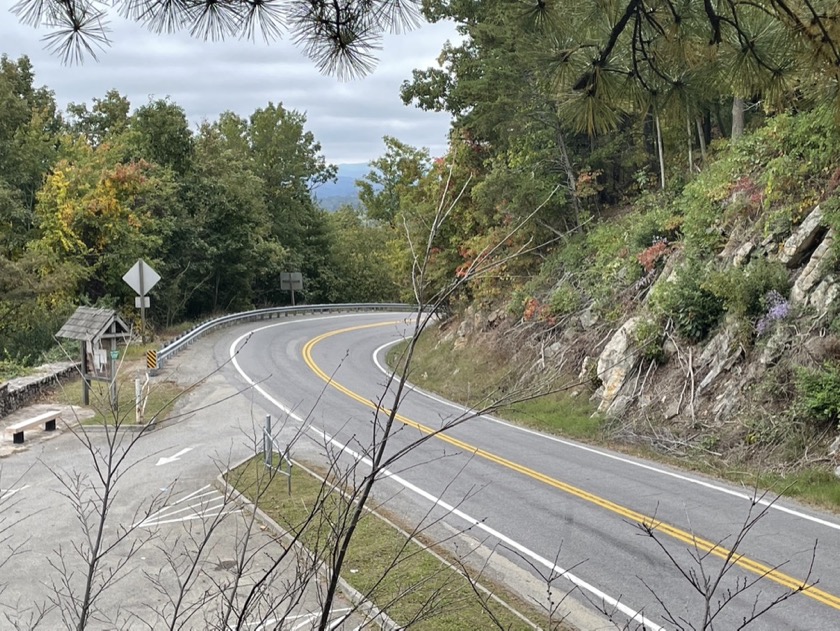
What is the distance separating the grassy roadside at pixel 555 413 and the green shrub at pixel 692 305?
2876mm

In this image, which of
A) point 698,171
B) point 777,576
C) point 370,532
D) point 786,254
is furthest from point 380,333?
point 777,576

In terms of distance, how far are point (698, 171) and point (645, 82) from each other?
16.9 m

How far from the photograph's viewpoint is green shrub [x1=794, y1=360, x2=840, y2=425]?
12234 millimetres

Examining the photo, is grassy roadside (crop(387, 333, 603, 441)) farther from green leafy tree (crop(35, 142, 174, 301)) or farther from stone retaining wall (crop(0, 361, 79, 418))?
green leafy tree (crop(35, 142, 174, 301))

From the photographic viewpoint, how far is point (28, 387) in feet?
59.8

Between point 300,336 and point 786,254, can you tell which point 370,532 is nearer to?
point 786,254

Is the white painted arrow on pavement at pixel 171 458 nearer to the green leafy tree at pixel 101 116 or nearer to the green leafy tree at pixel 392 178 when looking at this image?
the green leafy tree at pixel 392 178

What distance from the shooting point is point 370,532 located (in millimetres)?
10070

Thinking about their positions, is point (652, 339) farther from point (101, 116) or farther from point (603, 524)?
point (101, 116)

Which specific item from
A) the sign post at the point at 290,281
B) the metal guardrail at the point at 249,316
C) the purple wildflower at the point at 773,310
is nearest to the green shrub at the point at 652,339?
the purple wildflower at the point at 773,310

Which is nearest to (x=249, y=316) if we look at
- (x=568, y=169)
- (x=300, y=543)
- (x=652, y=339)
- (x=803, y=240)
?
(x=568, y=169)

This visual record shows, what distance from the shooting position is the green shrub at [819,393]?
482 inches

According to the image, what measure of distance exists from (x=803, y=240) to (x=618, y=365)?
4874 mm

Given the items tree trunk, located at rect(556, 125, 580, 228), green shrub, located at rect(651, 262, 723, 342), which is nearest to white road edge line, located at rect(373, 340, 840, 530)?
green shrub, located at rect(651, 262, 723, 342)
